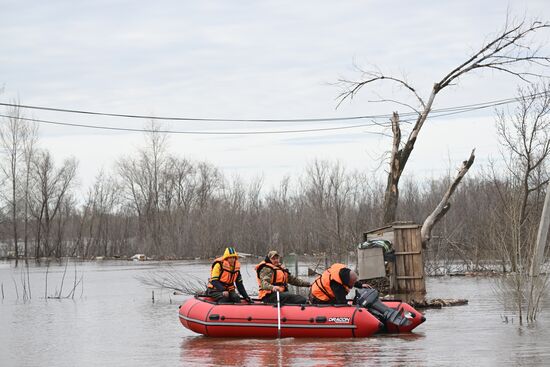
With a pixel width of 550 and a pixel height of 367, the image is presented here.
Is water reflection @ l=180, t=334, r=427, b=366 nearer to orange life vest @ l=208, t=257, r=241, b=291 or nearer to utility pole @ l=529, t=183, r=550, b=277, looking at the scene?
orange life vest @ l=208, t=257, r=241, b=291

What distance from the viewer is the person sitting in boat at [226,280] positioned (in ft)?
57.6

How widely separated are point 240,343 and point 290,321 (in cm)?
105

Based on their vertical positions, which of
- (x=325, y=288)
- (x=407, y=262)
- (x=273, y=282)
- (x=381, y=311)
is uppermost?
(x=407, y=262)

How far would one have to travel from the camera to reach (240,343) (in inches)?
640

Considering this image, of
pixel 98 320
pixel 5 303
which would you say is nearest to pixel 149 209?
pixel 5 303

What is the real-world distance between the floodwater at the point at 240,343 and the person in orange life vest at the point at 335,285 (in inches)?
35.4

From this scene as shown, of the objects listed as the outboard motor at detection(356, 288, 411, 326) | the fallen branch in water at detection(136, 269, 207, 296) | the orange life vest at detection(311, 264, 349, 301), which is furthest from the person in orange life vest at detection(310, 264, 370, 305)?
the fallen branch in water at detection(136, 269, 207, 296)

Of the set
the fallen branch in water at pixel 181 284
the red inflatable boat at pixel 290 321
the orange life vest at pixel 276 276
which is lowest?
the red inflatable boat at pixel 290 321

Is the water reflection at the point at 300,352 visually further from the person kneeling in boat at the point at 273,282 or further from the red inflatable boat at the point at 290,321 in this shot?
the person kneeling in boat at the point at 273,282

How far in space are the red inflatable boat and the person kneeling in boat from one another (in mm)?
384

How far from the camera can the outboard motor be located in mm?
16297

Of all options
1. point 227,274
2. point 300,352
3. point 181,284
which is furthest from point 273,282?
point 181,284

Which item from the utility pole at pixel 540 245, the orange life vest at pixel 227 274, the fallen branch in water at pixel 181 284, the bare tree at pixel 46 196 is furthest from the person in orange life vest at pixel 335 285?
the bare tree at pixel 46 196

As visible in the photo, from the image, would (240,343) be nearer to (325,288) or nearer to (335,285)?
(325,288)
